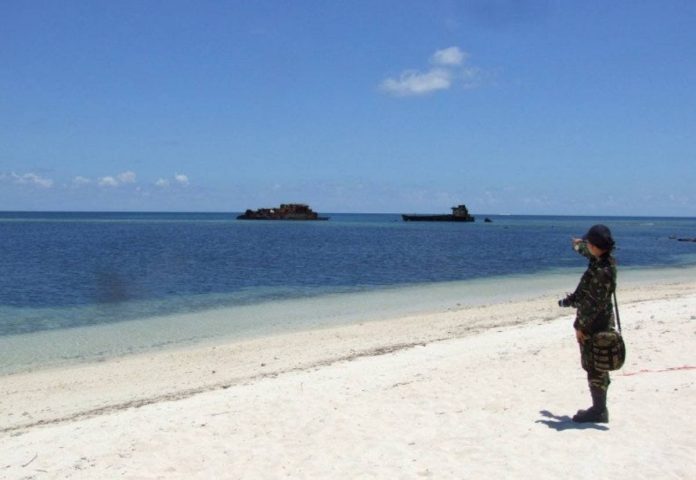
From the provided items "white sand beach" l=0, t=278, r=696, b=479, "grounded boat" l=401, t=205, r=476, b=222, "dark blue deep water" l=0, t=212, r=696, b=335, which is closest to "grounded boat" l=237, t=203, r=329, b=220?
"grounded boat" l=401, t=205, r=476, b=222

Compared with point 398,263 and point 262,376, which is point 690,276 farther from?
point 262,376

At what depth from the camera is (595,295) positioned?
231 inches

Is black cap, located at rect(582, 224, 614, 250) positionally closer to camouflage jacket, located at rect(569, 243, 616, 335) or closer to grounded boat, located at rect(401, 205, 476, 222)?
camouflage jacket, located at rect(569, 243, 616, 335)

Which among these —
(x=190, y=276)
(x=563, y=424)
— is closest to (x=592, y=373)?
(x=563, y=424)

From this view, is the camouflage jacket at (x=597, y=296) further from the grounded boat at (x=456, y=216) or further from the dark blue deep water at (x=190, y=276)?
the grounded boat at (x=456, y=216)

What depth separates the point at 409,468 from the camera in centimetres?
543

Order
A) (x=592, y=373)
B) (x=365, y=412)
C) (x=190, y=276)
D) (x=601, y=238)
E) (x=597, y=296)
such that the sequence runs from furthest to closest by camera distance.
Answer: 1. (x=190, y=276)
2. (x=365, y=412)
3. (x=592, y=373)
4. (x=597, y=296)
5. (x=601, y=238)

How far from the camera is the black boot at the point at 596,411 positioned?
Answer: 244 inches

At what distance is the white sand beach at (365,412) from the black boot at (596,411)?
0.12 metres

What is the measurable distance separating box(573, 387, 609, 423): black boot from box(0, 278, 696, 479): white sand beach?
123 millimetres

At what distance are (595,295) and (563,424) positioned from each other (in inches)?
61.4

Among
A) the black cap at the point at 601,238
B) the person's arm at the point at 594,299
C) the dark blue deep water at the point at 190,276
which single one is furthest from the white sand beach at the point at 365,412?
the dark blue deep water at the point at 190,276

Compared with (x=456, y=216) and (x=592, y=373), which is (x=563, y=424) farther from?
(x=456, y=216)

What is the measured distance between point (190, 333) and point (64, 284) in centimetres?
1416
